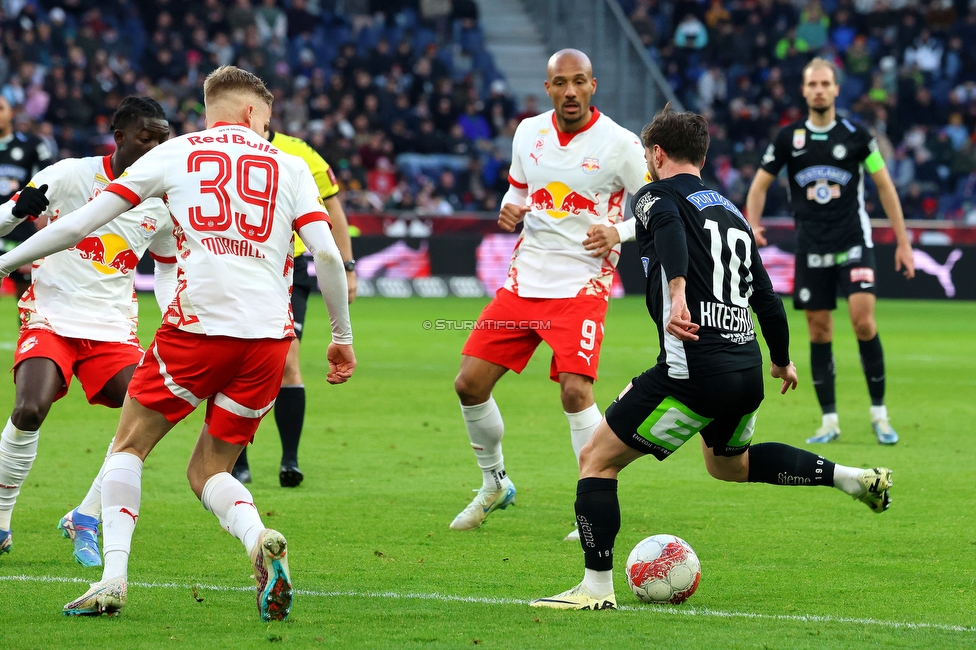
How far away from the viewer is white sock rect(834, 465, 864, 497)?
5359mm

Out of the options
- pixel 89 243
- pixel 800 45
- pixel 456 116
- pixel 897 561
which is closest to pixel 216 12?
pixel 456 116

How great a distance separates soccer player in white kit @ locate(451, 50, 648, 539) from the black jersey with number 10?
149cm

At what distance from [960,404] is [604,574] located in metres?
7.80

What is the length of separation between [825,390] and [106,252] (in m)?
5.62

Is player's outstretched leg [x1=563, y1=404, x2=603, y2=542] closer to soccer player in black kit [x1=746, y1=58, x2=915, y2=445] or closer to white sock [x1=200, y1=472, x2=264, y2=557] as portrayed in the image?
white sock [x1=200, y1=472, x2=264, y2=557]

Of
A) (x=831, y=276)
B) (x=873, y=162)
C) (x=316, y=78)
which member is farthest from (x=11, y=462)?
(x=316, y=78)

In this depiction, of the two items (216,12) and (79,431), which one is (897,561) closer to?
(79,431)

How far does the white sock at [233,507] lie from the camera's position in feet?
15.3

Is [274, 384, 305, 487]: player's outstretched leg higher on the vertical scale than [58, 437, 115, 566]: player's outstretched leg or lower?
lower

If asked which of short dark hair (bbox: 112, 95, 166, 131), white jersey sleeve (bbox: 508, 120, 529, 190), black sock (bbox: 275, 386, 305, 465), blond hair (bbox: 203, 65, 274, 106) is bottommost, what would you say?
black sock (bbox: 275, 386, 305, 465)

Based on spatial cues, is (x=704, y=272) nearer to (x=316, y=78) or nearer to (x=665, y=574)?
(x=665, y=574)

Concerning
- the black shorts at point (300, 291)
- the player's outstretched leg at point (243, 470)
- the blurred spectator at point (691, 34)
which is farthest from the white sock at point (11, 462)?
the blurred spectator at point (691, 34)

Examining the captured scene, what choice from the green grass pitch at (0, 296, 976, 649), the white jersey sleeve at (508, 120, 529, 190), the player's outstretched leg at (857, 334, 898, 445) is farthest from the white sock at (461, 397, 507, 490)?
→ the player's outstretched leg at (857, 334, 898, 445)

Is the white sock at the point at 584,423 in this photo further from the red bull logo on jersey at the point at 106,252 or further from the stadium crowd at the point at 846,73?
the stadium crowd at the point at 846,73
